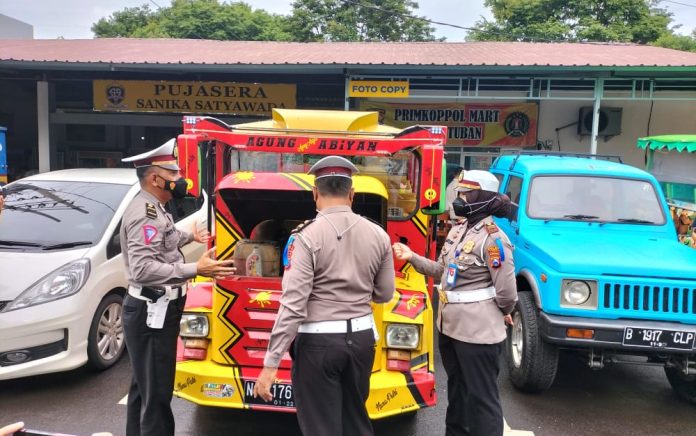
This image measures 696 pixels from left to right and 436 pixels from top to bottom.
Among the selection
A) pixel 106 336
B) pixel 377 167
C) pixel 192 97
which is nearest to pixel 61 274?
pixel 106 336

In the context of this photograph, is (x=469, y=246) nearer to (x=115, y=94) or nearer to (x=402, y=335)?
(x=402, y=335)

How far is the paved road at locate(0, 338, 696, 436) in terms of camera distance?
156 inches

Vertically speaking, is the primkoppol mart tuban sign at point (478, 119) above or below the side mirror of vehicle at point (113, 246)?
above

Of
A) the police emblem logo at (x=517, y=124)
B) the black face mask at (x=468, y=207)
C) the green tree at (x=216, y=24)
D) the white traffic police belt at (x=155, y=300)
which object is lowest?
the white traffic police belt at (x=155, y=300)

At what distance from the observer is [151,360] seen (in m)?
3.10

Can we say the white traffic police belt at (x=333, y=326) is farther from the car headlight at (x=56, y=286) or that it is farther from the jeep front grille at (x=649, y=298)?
the car headlight at (x=56, y=286)

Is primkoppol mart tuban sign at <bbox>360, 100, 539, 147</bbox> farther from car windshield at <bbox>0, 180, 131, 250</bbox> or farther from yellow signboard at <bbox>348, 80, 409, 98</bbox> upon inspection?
car windshield at <bbox>0, 180, 131, 250</bbox>

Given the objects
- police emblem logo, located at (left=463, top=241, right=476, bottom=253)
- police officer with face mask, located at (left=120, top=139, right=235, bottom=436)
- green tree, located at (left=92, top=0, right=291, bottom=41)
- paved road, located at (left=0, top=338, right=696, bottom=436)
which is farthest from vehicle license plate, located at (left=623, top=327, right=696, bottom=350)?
green tree, located at (left=92, top=0, right=291, bottom=41)

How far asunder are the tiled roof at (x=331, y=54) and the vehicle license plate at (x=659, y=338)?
734 cm

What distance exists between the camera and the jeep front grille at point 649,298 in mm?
4156

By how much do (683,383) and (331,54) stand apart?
9.97 meters

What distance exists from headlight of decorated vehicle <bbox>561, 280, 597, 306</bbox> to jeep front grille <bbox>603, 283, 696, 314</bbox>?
0.13m

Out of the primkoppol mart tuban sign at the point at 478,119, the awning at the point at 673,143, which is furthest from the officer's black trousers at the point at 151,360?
the primkoppol mart tuban sign at the point at 478,119

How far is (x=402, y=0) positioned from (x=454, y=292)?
123 feet
